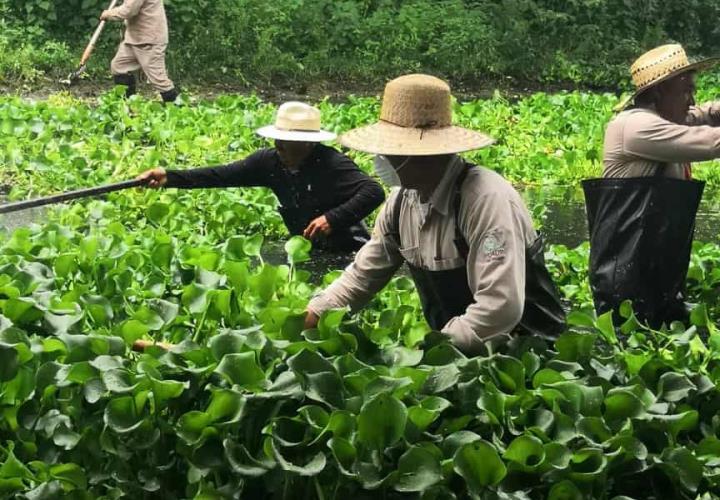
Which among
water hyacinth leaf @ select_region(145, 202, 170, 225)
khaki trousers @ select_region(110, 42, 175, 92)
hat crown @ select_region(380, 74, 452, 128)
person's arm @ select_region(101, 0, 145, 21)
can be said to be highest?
hat crown @ select_region(380, 74, 452, 128)

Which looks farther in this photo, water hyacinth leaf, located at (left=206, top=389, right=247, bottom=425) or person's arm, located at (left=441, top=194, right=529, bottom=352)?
person's arm, located at (left=441, top=194, right=529, bottom=352)

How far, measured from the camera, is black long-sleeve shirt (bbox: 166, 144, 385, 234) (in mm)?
6074

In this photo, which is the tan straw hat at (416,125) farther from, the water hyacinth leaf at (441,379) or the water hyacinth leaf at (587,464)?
the water hyacinth leaf at (587,464)

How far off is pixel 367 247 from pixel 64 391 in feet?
3.67

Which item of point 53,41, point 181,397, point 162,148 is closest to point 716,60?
point 181,397

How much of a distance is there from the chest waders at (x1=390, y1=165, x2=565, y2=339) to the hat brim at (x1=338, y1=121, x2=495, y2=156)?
0.10 m

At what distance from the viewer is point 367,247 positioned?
415 centimetres

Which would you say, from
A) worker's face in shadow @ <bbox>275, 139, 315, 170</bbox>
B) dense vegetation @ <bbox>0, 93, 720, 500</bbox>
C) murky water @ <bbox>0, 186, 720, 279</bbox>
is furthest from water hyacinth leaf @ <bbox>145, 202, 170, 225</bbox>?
dense vegetation @ <bbox>0, 93, 720, 500</bbox>

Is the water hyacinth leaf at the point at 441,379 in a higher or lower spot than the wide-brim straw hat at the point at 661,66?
lower

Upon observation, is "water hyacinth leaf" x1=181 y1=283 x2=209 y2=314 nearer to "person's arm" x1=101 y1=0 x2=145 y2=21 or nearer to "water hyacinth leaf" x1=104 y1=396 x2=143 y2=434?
"water hyacinth leaf" x1=104 y1=396 x2=143 y2=434

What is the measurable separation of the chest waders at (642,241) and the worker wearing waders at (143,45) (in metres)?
8.51

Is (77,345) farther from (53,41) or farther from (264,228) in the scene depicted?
(53,41)

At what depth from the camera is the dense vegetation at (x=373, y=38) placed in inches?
677

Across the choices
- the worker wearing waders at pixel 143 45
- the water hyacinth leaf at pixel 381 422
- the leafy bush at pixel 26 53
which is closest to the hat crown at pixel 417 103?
the water hyacinth leaf at pixel 381 422
